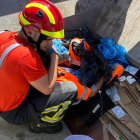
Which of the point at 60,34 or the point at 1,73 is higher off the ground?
the point at 60,34

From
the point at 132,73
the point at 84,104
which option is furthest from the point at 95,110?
the point at 132,73

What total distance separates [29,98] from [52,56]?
608 mm

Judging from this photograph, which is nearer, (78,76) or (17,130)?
(17,130)

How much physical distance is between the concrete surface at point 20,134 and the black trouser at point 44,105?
10.8 inches

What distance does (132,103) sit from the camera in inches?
104

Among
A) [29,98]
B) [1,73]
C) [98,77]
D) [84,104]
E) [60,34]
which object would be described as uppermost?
[60,34]

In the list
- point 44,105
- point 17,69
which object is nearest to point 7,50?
point 17,69

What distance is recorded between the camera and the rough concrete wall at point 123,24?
9.72 feet

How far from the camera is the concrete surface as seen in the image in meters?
2.37

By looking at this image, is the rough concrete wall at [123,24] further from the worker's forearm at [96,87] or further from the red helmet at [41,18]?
the red helmet at [41,18]

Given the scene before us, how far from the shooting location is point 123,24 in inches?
129

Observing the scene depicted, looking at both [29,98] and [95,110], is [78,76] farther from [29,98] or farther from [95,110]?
[29,98]

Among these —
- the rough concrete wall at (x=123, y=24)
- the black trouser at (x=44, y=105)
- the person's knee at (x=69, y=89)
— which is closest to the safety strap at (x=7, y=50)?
the black trouser at (x=44, y=105)

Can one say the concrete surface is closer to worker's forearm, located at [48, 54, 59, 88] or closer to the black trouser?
the black trouser
